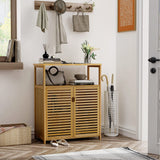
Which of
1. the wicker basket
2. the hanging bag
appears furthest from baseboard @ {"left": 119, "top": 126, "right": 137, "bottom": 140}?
the hanging bag

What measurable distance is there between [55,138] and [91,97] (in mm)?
658

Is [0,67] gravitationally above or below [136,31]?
below

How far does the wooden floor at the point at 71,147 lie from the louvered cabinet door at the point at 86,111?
122 millimetres

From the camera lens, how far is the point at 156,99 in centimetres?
369

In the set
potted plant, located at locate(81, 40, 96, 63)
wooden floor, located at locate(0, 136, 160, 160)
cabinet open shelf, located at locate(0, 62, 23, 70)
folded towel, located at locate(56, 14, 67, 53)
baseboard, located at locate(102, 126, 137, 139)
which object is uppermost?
folded towel, located at locate(56, 14, 67, 53)

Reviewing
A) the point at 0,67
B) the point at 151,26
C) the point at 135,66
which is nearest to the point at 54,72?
the point at 0,67

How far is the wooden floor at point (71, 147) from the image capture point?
3709mm

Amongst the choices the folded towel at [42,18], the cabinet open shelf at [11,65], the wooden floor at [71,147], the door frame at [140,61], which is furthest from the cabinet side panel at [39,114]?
the door frame at [140,61]

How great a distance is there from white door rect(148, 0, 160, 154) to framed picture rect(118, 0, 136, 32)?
774 mm

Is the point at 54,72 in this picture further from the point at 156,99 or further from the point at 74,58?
the point at 156,99

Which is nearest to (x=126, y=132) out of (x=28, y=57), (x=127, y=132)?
(x=127, y=132)

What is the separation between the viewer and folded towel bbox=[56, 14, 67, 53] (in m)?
4.50

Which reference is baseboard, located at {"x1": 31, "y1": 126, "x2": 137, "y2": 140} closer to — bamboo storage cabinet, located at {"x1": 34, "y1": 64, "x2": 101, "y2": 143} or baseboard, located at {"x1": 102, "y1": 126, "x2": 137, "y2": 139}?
baseboard, located at {"x1": 102, "y1": 126, "x2": 137, "y2": 139}

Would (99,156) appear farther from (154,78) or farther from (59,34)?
(59,34)
